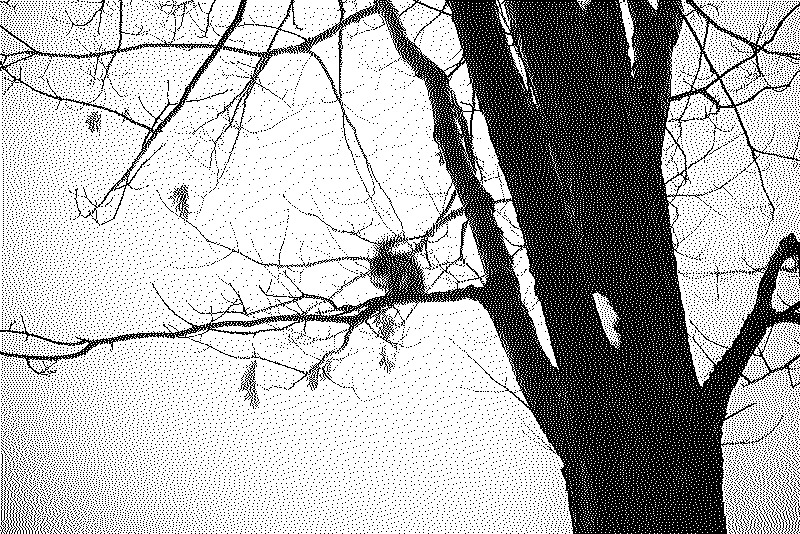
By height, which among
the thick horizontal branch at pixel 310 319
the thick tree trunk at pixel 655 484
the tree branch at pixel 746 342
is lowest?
the thick tree trunk at pixel 655 484

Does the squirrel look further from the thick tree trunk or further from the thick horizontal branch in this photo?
the thick tree trunk

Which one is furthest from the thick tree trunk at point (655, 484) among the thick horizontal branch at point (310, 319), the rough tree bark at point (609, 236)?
the thick horizontal branch at point (310, 319)

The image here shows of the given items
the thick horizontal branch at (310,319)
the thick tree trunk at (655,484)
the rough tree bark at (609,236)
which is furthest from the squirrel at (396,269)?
the thick tree trunk at (655,484)

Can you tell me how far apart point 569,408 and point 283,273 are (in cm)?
58

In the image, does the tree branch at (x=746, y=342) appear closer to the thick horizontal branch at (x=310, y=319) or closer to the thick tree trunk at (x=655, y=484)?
the thick tree trunk at (x=655, y=484)

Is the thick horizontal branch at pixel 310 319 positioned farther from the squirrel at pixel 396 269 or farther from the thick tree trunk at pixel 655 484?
the thick tree trunk at pixel 655 484

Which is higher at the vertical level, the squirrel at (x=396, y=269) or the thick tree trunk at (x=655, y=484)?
the squirrel at (x=396, y=269)

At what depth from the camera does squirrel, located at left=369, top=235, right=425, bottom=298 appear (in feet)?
3.23

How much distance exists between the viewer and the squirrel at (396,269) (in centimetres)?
99

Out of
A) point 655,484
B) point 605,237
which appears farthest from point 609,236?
point 655,484

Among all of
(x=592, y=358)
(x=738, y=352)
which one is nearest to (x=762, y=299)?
(x=738, y=352)

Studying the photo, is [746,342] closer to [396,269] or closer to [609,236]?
[609,236]

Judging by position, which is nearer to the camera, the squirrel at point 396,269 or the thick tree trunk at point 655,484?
the thick tree trunk at point 655,484

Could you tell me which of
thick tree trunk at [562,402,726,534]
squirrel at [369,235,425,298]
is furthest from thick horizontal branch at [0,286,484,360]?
thick tree trunk at [562,402,726,534]
